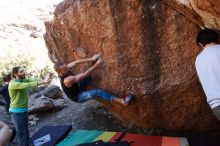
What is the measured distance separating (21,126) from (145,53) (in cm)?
336

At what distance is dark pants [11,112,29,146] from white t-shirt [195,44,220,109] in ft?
14.6

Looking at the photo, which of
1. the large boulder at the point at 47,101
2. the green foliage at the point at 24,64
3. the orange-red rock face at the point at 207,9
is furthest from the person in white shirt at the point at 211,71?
the green foliage at the point at 24,64

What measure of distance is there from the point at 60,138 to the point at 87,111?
10.7 ft

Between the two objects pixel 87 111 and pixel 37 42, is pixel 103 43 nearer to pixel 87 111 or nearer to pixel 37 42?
pixel 87 111

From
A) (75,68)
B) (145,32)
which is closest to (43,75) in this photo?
(75,68)

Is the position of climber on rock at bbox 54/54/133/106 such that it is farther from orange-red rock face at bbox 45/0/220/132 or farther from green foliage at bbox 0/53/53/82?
green foliage at bbox 0/53/53/82

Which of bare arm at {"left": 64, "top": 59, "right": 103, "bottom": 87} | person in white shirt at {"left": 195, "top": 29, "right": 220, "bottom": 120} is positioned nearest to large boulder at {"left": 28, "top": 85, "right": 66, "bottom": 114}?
bare arm at {"left": 64, "top": 59, "right": 103, "bottom": 87}

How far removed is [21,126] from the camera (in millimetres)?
7691

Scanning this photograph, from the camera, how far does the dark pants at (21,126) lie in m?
7.65

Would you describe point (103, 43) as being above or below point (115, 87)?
above

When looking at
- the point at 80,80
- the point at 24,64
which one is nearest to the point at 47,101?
the point at 80,80

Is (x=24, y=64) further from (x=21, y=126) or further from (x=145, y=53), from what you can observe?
(x=145, y=53)

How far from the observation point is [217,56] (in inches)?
189

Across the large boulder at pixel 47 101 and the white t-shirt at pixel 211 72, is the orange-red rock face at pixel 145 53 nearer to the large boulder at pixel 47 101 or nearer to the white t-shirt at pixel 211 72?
the white t-shirt at pixel 211 72
